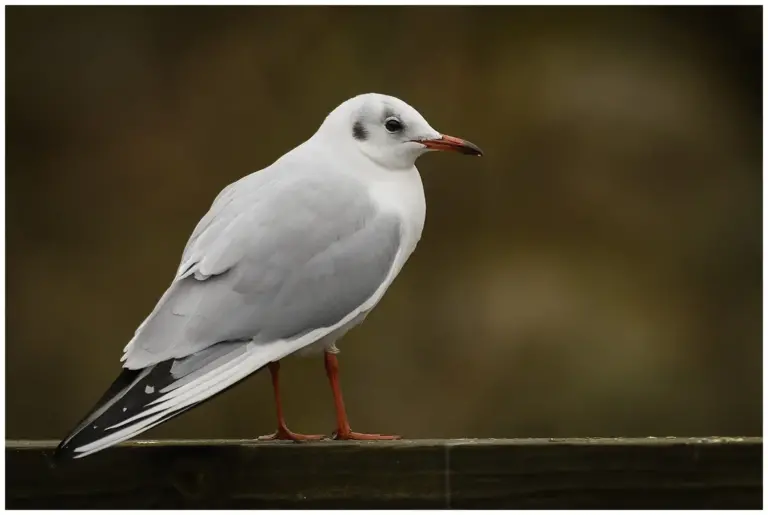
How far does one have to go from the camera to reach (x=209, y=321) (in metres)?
1.57

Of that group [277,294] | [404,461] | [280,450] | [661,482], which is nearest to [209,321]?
[277,294]

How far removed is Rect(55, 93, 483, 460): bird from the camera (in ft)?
4.89

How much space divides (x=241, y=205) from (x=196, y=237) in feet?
0.26

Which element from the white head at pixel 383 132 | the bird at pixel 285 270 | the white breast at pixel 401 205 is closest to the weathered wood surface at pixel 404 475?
the bird at pixel 285 270

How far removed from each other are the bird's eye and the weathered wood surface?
20.1 inches

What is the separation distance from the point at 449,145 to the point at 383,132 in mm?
100

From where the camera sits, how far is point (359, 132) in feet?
5.86

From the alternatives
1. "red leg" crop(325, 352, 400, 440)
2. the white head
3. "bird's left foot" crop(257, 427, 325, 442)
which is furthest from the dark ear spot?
"bird's left foot" crop(257, 427, 325, 442)

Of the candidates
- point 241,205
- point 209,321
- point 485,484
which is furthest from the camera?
point 241,205

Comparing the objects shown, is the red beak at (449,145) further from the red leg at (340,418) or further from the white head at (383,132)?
the red leg at (340,418)

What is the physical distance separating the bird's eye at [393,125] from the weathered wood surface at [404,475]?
510 mm

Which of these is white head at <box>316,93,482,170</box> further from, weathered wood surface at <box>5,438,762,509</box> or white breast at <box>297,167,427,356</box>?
weathered wood surface at <box>5,438,762,509</box>

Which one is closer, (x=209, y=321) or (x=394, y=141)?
(x=209, y=321)

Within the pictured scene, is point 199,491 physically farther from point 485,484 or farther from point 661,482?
point 661,482
